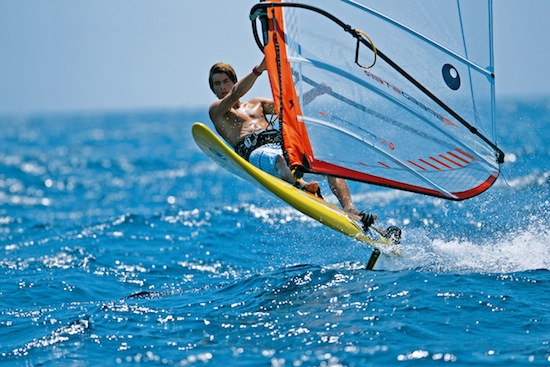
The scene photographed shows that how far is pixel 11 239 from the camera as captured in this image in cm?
1032

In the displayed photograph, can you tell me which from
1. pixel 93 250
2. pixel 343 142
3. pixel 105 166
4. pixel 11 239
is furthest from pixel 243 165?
pixel 105 166

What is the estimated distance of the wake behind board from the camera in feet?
20.1

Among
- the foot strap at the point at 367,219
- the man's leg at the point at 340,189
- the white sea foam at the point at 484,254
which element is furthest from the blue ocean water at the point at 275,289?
the man's leg at the point at 340,189

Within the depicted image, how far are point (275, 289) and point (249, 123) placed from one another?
161cm

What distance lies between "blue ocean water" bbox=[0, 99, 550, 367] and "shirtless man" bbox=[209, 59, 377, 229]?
724 millimetres

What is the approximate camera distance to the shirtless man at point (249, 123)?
250 inches

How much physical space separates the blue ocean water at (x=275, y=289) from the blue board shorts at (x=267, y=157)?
918mm

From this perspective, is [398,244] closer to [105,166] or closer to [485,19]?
[485,19]

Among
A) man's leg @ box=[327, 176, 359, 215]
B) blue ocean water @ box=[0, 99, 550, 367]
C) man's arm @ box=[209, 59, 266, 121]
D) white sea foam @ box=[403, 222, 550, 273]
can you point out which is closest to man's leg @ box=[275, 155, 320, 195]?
man's leg @ box=[327, 176, 359, 215]

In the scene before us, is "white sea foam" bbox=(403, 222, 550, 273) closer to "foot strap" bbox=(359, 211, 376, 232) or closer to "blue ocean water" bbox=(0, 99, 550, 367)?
"blue ocean water" bbox=(0, 99, 550, 367)

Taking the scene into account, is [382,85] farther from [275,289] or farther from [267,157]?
[275,289]

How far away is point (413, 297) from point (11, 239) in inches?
259

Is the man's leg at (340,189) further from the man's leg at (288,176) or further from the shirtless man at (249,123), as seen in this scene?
the man's leg at (288,176)

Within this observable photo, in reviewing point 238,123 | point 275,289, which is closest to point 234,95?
point 238,123
